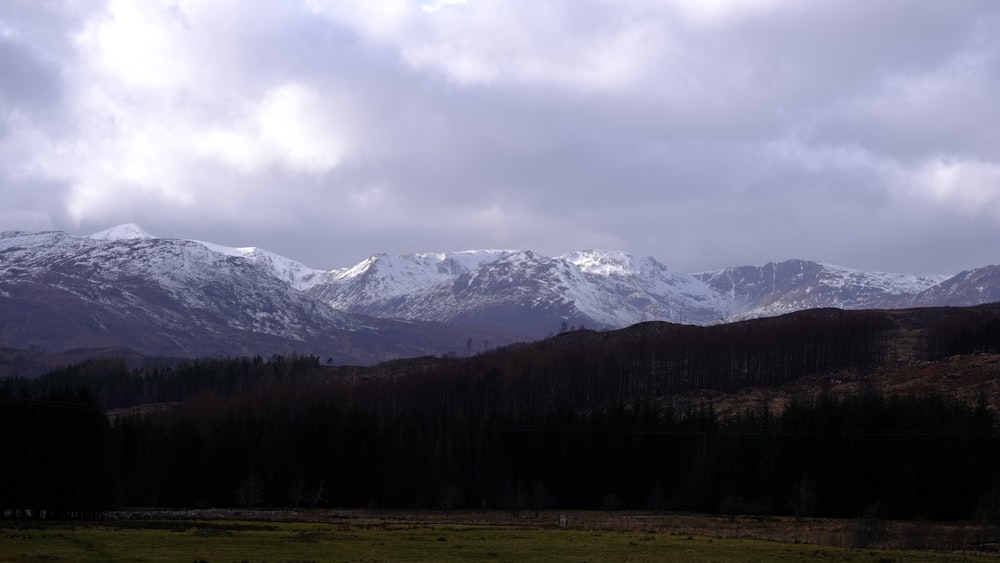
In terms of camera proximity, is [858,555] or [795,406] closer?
[858,555]

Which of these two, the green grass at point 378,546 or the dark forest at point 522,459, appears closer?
the green grass at point 378,546

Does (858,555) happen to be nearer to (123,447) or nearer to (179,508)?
(179,508)

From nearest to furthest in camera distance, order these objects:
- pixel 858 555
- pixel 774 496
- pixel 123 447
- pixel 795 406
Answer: pixel 858 555, pixel 774 496, pixel 795 406, pixel 123 447

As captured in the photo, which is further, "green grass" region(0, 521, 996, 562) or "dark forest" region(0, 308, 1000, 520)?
"dark forest" region(0, 308, 1000, 520)

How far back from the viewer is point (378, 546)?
7350 centimetres

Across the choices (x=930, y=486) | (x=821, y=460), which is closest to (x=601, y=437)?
(x=821, y=460)

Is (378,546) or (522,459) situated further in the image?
(522,459)

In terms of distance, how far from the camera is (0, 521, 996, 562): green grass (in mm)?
64938

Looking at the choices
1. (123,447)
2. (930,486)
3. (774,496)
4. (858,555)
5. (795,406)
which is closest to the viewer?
(858,555)

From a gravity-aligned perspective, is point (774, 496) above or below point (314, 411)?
below

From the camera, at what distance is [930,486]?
4887 inches

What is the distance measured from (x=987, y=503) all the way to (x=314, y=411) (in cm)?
9880

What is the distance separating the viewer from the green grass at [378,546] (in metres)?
64.9

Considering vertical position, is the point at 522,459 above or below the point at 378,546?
above
